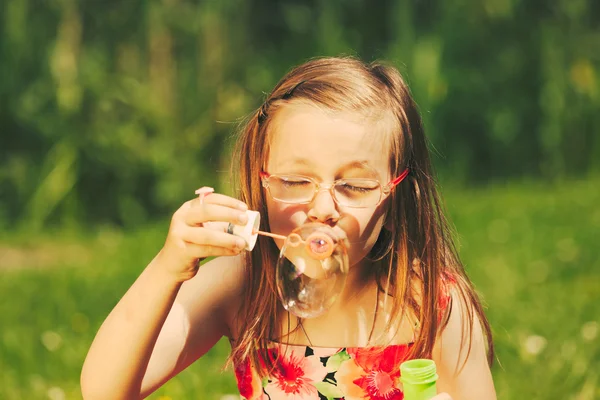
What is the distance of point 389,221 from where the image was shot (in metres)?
2.10

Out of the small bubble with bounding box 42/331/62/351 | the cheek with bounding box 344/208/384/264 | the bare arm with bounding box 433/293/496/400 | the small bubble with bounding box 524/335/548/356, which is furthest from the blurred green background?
the cheek with bounding box 344/208/384/264

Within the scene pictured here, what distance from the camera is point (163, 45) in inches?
248

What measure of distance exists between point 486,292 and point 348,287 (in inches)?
72.1

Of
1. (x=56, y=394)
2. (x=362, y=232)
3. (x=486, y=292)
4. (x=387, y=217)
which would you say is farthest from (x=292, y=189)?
(x=486, y=292)

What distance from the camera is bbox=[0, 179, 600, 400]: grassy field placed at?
9.77 feet

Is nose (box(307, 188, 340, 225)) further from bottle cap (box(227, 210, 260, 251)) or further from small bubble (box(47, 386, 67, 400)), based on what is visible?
small bubble (box(47, 386, 67, 400))

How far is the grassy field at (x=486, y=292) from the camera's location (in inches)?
117

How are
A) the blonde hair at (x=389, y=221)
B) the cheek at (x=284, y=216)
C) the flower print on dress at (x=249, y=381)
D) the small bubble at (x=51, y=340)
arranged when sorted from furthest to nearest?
the small bubble at (x=51, y=340) < the flower print on dress at (x=249, y=381) < the blonde hair at (x=389, y=221) < the cheek at (x=284, y=216)

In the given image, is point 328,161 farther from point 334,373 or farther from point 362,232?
point 334,373

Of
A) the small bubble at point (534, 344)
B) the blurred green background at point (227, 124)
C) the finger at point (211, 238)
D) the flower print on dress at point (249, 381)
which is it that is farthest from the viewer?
the blurred green background at point (227, 124)

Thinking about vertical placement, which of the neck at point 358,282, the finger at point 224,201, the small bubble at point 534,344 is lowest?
the small bubble at point 534,344

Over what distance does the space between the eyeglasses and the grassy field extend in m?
1.09

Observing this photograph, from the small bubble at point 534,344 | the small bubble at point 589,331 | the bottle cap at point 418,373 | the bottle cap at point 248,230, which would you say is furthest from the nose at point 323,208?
the small bubble at point 589,331

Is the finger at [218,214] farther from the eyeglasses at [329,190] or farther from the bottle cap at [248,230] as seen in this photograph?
the eyeglasses at [329,190]
